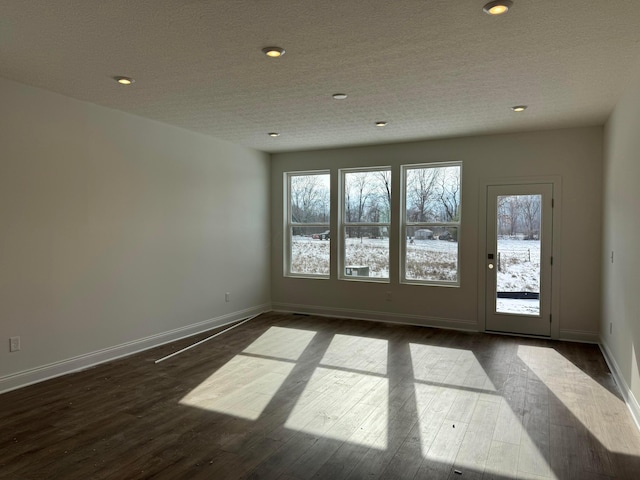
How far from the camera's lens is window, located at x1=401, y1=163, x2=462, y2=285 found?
604 centimetres

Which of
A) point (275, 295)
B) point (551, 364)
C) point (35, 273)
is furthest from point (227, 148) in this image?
point (551, 364)

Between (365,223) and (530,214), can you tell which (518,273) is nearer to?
(530,214)

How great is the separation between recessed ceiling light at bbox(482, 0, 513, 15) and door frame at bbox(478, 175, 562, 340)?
138 inches

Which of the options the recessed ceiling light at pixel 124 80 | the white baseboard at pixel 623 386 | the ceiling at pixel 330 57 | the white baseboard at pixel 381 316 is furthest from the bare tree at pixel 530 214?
the recessed ceiling light at pixel 124 80

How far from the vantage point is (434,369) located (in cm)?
426

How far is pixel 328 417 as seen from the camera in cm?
318

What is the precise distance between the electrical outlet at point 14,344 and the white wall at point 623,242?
15.9ft

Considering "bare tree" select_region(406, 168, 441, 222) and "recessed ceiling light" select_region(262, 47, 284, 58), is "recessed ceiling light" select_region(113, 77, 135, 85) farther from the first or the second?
"bare tree" select_region(406, 168, 441, 222)

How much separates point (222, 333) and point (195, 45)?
3.74m

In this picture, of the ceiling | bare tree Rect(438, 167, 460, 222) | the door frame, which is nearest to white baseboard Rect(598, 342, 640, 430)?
the door frame

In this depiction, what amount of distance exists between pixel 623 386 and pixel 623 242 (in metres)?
1.22

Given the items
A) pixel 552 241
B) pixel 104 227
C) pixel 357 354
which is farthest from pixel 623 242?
pixel 104 227

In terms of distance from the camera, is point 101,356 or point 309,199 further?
point 309,199

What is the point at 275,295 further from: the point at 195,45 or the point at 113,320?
the point at 195,45
